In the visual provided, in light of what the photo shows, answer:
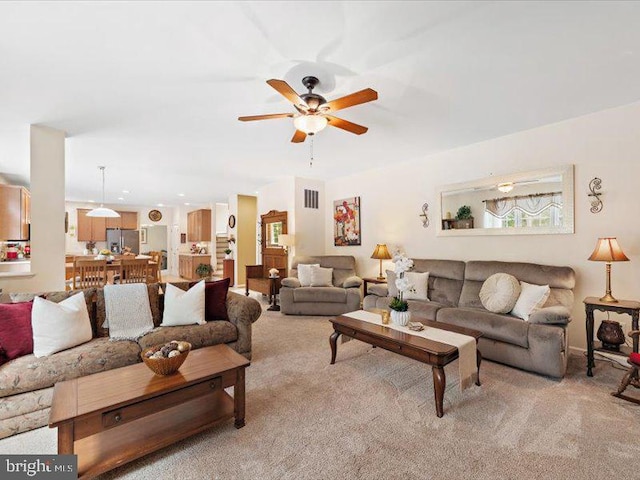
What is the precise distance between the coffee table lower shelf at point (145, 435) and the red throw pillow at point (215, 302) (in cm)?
104

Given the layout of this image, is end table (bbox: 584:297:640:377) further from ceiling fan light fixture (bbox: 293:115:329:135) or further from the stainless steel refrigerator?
the stainless steel refrigerator

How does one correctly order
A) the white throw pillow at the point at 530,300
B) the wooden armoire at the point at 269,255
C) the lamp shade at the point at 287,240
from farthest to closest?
the wooden armoire at the point at 269,255 → the lamp shade at the point at 287,240 → the white throw pillow at the point at 530,300

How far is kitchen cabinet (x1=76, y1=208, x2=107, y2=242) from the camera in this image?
8867mm

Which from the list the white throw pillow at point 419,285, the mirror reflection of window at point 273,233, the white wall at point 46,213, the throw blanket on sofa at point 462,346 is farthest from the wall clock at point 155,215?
the throw blanket on sofa at point 462,346

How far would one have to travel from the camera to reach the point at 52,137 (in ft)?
11.2

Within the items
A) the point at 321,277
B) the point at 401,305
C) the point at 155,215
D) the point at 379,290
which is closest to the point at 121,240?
the point at 155,215

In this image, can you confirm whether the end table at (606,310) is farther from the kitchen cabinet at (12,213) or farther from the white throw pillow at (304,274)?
the kitchen cabinet at (12,213)

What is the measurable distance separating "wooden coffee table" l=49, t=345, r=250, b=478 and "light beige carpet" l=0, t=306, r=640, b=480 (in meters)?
0.12

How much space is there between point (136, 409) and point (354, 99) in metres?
2.43

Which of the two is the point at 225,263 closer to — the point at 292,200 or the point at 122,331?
the point at 292,200

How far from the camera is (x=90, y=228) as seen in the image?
895cm

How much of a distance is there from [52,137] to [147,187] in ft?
11.8
